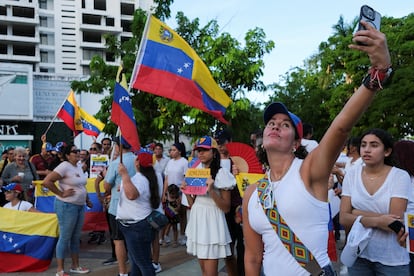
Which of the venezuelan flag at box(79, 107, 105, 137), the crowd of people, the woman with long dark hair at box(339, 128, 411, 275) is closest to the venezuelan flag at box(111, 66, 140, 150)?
the crowd of people

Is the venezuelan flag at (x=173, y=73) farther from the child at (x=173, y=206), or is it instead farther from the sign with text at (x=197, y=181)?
the child at (x=173, y=206)

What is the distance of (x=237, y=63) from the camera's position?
13055 millimetres

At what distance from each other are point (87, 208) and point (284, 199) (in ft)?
24.2

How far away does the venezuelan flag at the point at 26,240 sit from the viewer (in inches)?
269

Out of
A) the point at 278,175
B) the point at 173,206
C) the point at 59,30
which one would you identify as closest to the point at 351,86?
the point at 173,206

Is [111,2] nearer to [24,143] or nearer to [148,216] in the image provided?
[24,143]

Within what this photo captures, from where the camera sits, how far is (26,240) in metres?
6.86

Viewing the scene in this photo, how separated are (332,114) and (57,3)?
36696 mm

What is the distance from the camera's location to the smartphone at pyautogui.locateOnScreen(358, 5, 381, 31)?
1.78 meters

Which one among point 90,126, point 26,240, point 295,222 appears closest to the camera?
point 295,222

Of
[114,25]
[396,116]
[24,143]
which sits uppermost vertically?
[114,25]

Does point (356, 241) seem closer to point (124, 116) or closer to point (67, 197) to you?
point (124, 116)

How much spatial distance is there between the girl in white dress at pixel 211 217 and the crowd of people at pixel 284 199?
0.04 ft

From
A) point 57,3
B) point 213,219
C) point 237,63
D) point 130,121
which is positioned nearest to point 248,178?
point 213,219
